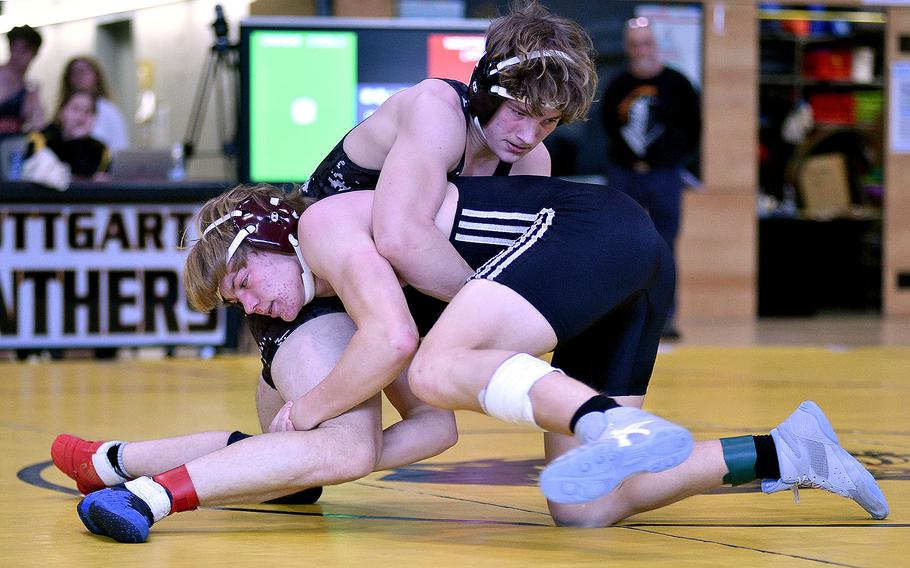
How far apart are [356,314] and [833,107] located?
8.07 m

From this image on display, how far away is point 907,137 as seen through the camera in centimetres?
946

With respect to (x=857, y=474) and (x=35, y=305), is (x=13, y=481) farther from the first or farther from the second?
(x=35, y=305)

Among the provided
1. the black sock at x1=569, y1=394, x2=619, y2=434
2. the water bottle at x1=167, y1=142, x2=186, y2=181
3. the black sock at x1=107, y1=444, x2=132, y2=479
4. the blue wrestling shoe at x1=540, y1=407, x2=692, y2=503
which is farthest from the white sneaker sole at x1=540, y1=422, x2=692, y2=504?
the water bottle at x1=167, y1=142, x2=186, y2=181

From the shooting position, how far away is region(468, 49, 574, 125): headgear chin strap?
2.31 metres

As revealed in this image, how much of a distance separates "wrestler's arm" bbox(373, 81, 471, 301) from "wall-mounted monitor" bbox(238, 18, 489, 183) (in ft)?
14.1

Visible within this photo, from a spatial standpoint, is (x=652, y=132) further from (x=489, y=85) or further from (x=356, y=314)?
(x=356, y=314)

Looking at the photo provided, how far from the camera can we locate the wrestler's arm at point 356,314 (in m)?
2.16

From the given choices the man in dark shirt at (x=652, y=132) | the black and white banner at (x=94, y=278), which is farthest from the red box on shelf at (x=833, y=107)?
the black and white banner at (x=94, y=278)

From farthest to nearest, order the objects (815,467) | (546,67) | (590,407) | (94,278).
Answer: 1. (94,278)
2. (546,67)
3. (815,467)
4. (590,407)

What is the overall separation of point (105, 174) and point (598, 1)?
13.0 ft

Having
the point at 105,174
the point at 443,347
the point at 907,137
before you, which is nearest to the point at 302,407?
the point at 443,347

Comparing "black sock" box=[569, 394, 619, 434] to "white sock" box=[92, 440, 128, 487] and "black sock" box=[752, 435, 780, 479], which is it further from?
"white sock" box=[92, 440, 128, 487]

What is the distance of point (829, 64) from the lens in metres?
9.45

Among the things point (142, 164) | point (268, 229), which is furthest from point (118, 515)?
point (142, 164)
